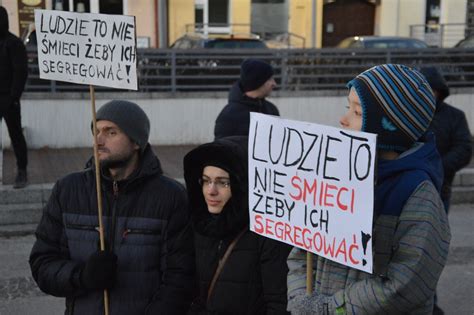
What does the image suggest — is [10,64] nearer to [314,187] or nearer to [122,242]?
[122,242]

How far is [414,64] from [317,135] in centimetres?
960

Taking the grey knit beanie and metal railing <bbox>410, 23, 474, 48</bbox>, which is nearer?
the grey knit beanie

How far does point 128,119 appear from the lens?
2.90 m

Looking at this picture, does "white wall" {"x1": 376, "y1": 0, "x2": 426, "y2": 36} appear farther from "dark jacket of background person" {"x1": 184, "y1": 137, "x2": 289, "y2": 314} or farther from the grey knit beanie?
"dark jacket of background person" {"x1": 184, "y1": 137, "x2": 289, "y2": 314}

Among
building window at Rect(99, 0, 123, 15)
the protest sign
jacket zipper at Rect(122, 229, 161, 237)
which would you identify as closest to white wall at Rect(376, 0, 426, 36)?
building window at Rect(99, 0, 123, 15)

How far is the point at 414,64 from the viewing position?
11.1 m

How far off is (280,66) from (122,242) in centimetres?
839

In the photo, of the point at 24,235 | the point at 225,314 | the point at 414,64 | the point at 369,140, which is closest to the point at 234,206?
the point at 225,314

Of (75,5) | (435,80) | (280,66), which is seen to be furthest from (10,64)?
(75,5)

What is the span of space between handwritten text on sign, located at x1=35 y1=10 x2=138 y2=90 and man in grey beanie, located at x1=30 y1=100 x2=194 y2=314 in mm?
338

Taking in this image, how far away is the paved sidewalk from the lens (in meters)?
7.93

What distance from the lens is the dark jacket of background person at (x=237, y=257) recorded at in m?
2.58

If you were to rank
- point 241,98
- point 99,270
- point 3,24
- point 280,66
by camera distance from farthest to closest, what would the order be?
point 280,66
point 3,24
point 241,98
point 99,270

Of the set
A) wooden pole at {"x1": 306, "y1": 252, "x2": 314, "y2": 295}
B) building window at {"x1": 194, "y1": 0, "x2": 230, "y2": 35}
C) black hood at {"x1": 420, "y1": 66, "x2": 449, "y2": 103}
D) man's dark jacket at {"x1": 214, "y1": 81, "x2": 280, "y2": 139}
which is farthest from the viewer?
building window at {"x1": 194, "y1": 0, "x2": 230, "y2": 35}
